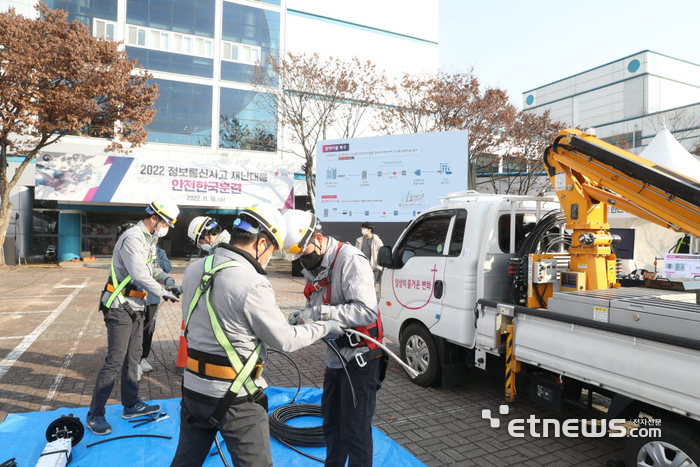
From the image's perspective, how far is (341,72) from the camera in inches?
855

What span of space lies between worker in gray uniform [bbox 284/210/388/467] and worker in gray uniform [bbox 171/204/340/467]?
52 centimetres

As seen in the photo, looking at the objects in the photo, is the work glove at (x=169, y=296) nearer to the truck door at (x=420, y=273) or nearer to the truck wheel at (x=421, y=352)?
the truck door at (x=420, y=273)

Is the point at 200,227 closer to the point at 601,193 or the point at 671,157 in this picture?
the point at 601,193

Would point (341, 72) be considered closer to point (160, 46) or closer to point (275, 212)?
point (160, 46)

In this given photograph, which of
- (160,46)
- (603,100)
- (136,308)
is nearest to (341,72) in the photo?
(160,46)

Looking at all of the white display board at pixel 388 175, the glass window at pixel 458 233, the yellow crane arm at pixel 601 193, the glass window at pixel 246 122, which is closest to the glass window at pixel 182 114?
the glass window at pixel 246 122

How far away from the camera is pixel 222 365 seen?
91.1 inches

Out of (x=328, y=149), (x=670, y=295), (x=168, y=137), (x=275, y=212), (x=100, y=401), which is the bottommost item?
(x=100, y=401)

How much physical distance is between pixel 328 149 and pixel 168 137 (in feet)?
41.7

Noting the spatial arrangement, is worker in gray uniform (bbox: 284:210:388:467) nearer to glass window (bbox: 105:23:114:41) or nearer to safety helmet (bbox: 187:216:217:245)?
safety helmet (bbox: 187:216:217:245)

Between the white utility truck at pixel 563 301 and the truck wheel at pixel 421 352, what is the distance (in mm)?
16

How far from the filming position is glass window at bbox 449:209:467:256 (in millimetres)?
5301

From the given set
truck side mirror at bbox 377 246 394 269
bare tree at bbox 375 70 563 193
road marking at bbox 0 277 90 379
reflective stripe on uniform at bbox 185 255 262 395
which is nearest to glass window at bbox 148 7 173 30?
bare tree at bbox 375 70 563 193

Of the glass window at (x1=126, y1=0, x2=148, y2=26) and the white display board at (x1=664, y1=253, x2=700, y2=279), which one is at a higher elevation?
the glass window at (x1=126, y1=0, x2=148, y2=26)
